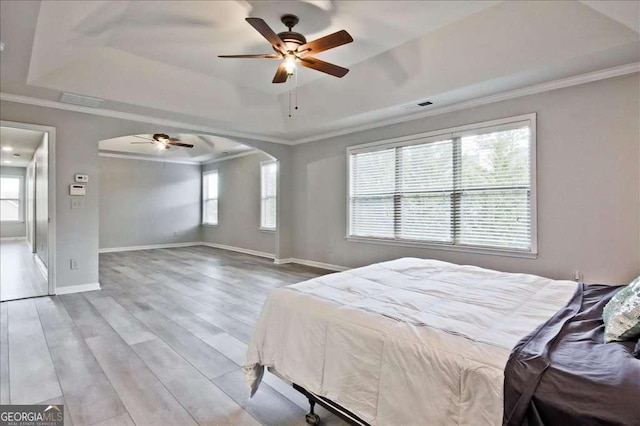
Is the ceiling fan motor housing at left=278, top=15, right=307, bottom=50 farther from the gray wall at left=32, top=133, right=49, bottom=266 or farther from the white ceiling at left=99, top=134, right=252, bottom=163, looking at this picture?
the white ceiling at left=99, top=134, right=252, bottom=163

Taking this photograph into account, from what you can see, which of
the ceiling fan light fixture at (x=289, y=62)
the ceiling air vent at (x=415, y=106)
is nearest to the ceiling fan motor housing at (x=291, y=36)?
the ceiling fan light fixture at (x=289, y=62)

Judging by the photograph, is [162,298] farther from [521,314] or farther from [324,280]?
[521,314]

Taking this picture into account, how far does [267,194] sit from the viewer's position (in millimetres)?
8352

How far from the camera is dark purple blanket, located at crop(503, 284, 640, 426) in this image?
3.17ft

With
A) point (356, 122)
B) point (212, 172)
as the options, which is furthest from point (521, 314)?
point (212, 172)

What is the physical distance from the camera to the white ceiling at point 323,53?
3.02 meters

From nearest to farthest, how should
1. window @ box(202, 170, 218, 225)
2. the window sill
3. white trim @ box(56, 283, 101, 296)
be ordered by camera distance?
1. the window sill
2. white trim @ box(56, 283, 101, 296)
3. window @ box(202, 170, 218, 225)

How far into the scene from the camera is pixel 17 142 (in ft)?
24.6

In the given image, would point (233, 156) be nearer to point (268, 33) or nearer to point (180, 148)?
point (180, 148)

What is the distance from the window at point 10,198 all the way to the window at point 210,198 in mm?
7148

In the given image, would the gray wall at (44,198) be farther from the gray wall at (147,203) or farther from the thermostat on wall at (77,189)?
the gray wall at (147,203)

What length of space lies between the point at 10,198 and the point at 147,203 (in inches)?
248

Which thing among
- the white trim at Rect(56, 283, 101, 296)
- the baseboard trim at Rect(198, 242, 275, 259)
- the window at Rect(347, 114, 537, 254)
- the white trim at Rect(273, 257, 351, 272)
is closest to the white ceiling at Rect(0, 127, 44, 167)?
the white trim at Rect(56, 283, 101, 296)

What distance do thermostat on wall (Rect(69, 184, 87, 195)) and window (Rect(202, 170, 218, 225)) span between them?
17.0 ft
